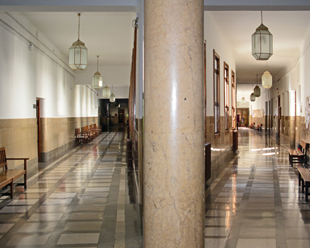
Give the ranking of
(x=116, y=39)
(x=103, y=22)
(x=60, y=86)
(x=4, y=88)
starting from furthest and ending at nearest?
(x=60, y=86), (x=116, y=39), (x=103, y=22), (x=4, y=88)

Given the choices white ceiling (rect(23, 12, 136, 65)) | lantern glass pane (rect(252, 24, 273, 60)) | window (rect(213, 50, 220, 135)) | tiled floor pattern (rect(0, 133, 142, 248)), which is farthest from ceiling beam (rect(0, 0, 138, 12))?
window (rect(213, 50, 220, 135))

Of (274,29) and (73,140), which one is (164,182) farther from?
(73,140)

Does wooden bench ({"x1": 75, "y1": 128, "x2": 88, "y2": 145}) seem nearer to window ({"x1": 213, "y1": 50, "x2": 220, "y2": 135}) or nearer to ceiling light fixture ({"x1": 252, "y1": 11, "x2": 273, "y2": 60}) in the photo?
window ({"x1": 213, "y1": 50, "x2": 220, "y2": 135})

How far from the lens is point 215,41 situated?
7949 mm

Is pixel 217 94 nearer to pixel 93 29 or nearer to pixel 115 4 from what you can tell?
pixel 93 29

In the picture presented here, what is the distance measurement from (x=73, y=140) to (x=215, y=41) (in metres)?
7.83

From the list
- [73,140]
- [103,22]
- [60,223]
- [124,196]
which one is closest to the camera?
[60,223]

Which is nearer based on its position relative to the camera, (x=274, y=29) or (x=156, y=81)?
(x=156, y=81)

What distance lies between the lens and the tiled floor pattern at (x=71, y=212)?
329 centimetres

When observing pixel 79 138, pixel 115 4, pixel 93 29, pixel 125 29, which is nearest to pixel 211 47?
pixel 125 29

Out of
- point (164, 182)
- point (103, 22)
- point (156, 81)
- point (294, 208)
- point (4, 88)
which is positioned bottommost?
point (294, 208)

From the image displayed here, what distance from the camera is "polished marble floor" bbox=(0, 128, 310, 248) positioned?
3.30m

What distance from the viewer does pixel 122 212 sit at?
4.18 metres

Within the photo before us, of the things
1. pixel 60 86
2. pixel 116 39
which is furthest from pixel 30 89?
pixel 60 86
